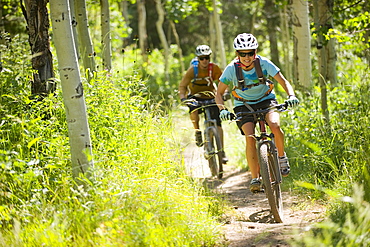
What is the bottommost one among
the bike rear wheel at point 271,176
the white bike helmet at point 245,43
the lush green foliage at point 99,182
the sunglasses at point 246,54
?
the bike rear wheel at point 271,176

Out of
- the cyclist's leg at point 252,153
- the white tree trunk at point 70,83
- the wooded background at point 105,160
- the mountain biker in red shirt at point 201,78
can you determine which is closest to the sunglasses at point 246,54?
the cyclist's leg at point 252,153

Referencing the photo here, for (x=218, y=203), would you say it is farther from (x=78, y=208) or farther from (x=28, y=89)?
(x=28, y=89)

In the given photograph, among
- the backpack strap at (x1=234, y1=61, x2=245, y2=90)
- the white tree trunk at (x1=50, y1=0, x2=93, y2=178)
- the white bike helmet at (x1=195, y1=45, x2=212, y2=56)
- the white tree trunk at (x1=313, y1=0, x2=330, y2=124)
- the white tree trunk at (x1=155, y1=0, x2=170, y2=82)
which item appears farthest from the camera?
the white tree trunk at (x1=155, y1=0, x2=170, y2=82)

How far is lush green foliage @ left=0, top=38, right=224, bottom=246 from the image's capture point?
413cm

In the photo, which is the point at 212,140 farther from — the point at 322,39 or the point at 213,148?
the point at 322,39

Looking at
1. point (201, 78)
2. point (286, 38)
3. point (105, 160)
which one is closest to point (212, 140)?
point (201, 78)

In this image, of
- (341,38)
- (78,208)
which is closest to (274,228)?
(78,208)

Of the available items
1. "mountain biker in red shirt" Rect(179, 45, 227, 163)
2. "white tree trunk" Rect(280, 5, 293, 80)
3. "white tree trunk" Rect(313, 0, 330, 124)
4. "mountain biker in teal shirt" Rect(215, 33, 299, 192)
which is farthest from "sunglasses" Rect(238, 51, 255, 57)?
"white tree trunk" Rect(280, 5, 293, 80)

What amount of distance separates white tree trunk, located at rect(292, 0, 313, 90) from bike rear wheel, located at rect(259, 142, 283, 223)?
4.93 metres

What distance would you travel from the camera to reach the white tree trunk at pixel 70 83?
4.80 meters

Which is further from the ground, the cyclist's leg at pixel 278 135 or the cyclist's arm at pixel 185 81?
the cyclist's arm at pixel 185 81

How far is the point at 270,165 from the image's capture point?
20.1ft

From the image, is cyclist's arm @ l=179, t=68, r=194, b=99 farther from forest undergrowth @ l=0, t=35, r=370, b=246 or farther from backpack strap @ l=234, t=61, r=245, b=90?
backpack strap @ l=234, t=61, r=245, b=90

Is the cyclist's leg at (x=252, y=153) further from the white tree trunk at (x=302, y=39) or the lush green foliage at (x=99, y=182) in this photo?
the white tree trunk at (x=302, y=39)
